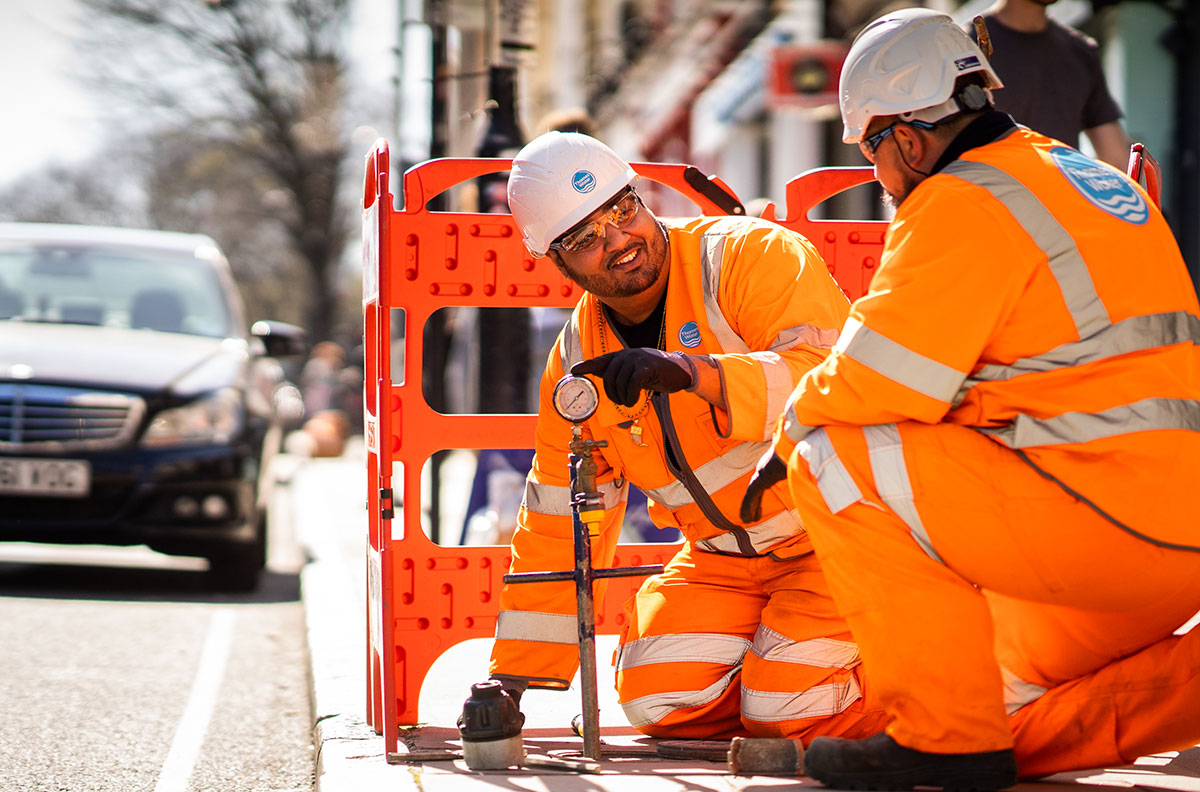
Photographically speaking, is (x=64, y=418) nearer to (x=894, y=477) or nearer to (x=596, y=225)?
(x=596, y=225)

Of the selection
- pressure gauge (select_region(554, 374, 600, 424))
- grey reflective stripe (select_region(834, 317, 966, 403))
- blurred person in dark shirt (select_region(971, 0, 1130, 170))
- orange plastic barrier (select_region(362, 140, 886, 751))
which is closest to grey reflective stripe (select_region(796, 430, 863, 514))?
grey reflective stripe (select_region(834, 317, 966, 403))

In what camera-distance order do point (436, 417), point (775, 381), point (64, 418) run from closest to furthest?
1. point (775, 381)
2. point (436, 417)
3. point (64, 418)

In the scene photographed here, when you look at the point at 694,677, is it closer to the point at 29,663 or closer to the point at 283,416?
the point at 29,663

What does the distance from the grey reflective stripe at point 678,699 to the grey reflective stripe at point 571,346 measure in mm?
867

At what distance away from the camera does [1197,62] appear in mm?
8500

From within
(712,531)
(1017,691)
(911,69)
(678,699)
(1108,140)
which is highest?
(1108,140)

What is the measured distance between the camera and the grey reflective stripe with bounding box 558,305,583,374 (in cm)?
381

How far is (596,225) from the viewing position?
3545 mm

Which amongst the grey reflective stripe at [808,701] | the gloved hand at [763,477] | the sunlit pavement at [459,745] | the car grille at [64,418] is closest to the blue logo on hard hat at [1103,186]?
the gloved hand at [763,477]

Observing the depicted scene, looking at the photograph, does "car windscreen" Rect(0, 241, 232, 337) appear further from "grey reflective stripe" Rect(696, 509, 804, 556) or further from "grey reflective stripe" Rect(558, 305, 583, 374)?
"grey reflective stripe" Rect(696, 509, 804, 556)

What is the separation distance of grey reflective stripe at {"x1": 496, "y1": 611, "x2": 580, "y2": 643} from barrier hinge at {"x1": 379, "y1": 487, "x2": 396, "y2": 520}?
380 millimetres

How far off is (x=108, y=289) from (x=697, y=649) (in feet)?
17.8

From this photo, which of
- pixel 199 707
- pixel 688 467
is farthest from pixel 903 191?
pixel 199 707

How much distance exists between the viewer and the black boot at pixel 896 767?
9.01ft
